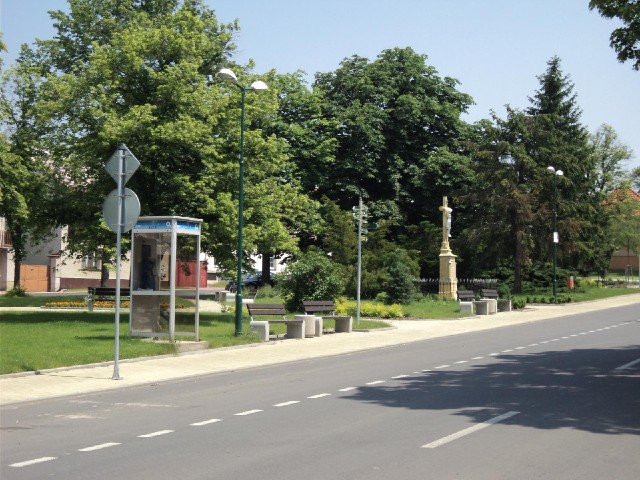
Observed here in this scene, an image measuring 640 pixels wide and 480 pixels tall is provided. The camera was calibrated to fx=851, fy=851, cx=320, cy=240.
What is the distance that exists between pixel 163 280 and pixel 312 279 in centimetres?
1201

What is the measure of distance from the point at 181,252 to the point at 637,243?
69.4 m

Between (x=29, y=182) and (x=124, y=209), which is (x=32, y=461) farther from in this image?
(x=29, y=182)

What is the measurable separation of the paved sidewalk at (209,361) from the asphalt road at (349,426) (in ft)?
1.75

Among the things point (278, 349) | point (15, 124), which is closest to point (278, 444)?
point (278, 349)

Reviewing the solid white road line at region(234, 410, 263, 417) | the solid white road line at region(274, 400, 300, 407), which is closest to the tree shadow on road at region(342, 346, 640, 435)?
the solid white road line at region(274, 400, 300, 407)

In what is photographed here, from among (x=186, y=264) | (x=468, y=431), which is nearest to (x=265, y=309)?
(x=186, y=264)

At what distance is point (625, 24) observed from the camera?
16.4 meters

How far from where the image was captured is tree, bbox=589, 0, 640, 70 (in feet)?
50.3

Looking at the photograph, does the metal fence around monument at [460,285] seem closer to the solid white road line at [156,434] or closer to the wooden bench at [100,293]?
the wooden bench at [100,293]

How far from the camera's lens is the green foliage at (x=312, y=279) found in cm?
3244

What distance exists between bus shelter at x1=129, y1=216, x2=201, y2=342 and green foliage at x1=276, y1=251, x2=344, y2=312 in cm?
1076

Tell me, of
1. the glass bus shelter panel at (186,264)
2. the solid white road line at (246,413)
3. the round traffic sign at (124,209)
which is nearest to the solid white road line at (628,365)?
the solid white road line at (246,413)

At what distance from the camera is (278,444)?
29.9 ft

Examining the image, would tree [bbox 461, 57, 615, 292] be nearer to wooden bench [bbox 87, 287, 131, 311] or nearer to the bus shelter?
wooden bench [bbox 87, 287, 131, 311]
